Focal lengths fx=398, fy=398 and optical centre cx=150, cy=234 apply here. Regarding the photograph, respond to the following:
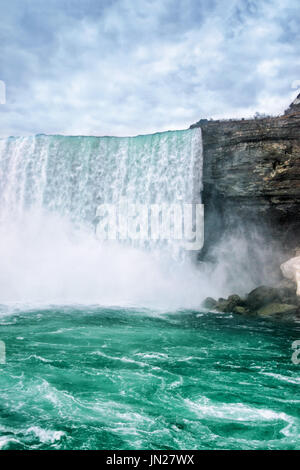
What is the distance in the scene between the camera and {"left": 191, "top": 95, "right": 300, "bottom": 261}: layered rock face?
67.8 feet

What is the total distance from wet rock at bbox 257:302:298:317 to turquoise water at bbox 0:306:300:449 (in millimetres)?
1680

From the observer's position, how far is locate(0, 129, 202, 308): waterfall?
23.3 meters

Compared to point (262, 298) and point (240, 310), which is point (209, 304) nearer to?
point (240, 310)

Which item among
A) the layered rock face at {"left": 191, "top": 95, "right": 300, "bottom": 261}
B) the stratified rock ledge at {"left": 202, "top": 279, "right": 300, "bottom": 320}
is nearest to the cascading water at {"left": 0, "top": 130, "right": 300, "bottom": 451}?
the stratified rock ledge at {"left": 202, "top": 279, "right": 300, "bottom": 320}

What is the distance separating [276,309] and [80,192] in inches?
537

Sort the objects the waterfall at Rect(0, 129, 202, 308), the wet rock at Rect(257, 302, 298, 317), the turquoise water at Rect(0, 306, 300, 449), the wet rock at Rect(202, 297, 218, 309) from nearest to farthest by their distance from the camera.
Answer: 1. the turquoise water at Rect(0, 306, 300, 449)
2. the wet rock at Rect(257, 302, 298, 317)
3. the wet rock at Rect(202, 297, 218, 309)
4. the waterfall at Rect(0, 129, 202, 308)

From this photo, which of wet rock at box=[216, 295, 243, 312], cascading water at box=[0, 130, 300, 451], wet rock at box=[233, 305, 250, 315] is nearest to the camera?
cascading water at box=[0, 130, 300, 451]

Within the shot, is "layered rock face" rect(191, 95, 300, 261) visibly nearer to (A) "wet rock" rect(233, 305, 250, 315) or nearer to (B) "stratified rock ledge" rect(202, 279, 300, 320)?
(B) "stratified rock ledge" rect(202, 279, 300, 320)

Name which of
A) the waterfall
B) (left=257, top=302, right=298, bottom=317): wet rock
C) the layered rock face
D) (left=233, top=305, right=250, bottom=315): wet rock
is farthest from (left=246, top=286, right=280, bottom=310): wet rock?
the waterfall

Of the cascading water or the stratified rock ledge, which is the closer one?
the cascading water

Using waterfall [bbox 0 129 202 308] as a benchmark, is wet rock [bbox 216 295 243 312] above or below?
below

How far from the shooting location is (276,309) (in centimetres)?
1794

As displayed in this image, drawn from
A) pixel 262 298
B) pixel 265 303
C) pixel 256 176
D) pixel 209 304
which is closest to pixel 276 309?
pixel 265 303

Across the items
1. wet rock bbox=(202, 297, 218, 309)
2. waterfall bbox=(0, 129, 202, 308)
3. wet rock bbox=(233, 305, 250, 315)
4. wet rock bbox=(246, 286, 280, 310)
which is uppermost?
waterfall bbox=(0, 129, 202, 308)
